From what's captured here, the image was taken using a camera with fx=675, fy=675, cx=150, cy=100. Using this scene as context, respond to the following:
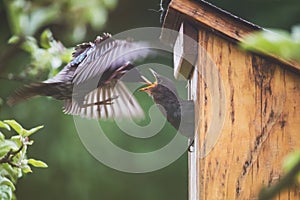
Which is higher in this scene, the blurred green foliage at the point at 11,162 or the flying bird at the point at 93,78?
the flying bird at the point at 93,78

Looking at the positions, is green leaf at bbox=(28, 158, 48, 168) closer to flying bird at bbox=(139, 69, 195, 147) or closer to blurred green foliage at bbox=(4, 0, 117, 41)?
flying bird at bbox=(139, 69, 195, 147)

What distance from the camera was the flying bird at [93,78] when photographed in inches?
46.0

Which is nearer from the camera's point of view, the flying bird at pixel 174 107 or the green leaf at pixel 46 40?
the flying bird at pixel 174 107

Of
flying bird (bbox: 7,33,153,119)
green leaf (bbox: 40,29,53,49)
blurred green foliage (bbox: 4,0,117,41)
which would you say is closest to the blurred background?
green leaf (bbox: 40,29,53,49)

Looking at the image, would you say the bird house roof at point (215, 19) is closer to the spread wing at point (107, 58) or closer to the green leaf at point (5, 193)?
the spread wing at point (107, 58)

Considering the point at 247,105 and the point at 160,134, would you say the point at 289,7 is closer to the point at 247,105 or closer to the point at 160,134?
the point at 160,134

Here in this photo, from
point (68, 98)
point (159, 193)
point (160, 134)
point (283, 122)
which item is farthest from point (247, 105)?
point (159, 193)

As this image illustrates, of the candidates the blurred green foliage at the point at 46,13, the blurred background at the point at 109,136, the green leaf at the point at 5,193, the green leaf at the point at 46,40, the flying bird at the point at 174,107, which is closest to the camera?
the blurred green foliage at the point at 46,13

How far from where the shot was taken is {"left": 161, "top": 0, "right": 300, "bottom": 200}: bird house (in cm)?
116

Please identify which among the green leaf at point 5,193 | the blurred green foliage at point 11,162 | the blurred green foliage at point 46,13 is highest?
the blurred green foliage at point 46,13

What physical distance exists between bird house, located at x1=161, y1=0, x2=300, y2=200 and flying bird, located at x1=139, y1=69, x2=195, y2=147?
6 cm

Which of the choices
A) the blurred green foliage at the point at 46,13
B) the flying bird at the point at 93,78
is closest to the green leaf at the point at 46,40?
the flying bird at the point at 93,78

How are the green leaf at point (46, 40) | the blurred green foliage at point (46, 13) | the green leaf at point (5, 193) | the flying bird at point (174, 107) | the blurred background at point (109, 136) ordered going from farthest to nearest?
the blurred background at point (109, 136) < the green leaf at point (46, 40) < the flying bird at point (174, 107) < the green leaf at point (5, 193) < the blurred green foliage at point (46, 13)

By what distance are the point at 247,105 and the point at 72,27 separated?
51 centimetres
